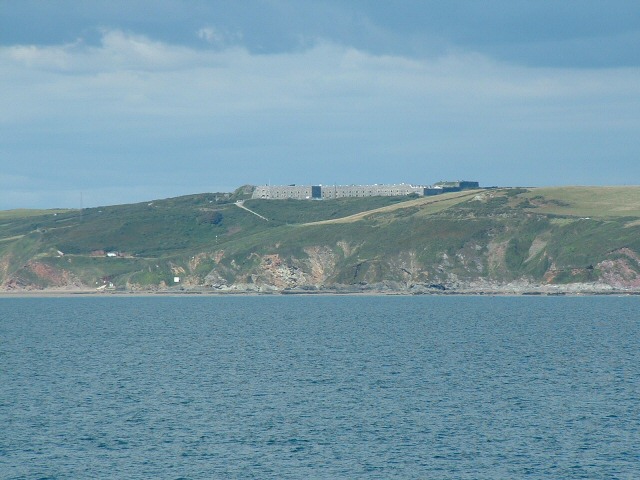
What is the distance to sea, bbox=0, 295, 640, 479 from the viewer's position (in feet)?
164

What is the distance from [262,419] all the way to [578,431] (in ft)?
62.8

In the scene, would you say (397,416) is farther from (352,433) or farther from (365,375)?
(365,375)

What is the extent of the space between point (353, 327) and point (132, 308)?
2764 inches

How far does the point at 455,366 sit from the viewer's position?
283 ft

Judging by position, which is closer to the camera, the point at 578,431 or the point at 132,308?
the point at 578,431

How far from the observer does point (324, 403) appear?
67062 mm

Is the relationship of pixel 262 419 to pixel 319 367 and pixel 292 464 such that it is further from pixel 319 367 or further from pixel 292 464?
pixel 319 367

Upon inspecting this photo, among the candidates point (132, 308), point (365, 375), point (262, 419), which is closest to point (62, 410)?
point (262, 419)

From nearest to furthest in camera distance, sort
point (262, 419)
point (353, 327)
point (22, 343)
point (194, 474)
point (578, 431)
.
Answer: point (194, 474) → point (578, 431) → point (262, 419) → point (22, 343) → point (353, 327)

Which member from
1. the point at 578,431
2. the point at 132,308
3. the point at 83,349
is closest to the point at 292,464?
the point at 578,431

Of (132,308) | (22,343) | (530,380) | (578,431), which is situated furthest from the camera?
(132,308)

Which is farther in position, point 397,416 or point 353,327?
point 353,327

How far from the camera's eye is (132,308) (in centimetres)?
18925

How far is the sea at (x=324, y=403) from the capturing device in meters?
50.1
